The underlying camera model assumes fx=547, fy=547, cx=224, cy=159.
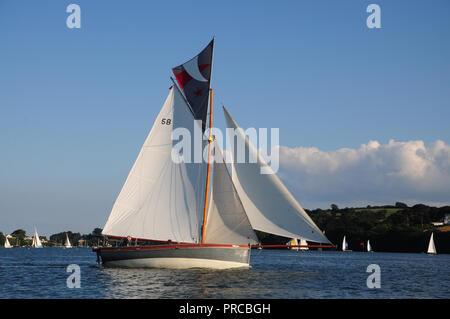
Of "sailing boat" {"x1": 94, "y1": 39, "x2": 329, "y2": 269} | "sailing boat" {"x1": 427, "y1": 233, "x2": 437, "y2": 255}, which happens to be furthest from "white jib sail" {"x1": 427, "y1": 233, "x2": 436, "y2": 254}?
"sailing boat" {"x1": 94, "y1": 39, "x2": 329, "y2": 269}

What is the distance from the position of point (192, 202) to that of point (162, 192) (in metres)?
2.72

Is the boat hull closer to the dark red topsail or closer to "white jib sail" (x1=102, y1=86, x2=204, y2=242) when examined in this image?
"white jib sail" (x1=102, y1=86, x2=204, y2=242)

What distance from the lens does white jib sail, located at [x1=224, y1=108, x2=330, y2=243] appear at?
4081cm

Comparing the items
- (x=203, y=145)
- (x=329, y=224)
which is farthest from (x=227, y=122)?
(x=329, y=224)

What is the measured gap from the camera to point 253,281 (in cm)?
3747

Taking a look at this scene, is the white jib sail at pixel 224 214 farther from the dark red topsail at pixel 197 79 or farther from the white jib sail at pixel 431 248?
the white jib sail at pixel 431 248

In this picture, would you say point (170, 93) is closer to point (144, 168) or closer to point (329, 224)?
point (144, 168)

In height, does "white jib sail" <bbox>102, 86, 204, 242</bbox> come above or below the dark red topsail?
below

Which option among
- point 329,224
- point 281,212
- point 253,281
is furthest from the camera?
point 329,224

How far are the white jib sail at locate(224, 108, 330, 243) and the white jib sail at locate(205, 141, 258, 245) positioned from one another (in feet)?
1.96

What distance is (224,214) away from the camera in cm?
4344

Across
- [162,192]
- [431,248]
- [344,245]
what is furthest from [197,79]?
[344,245]

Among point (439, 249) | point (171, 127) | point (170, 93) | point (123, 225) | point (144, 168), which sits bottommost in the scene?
point (439, 249)

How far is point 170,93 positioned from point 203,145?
5.64m
